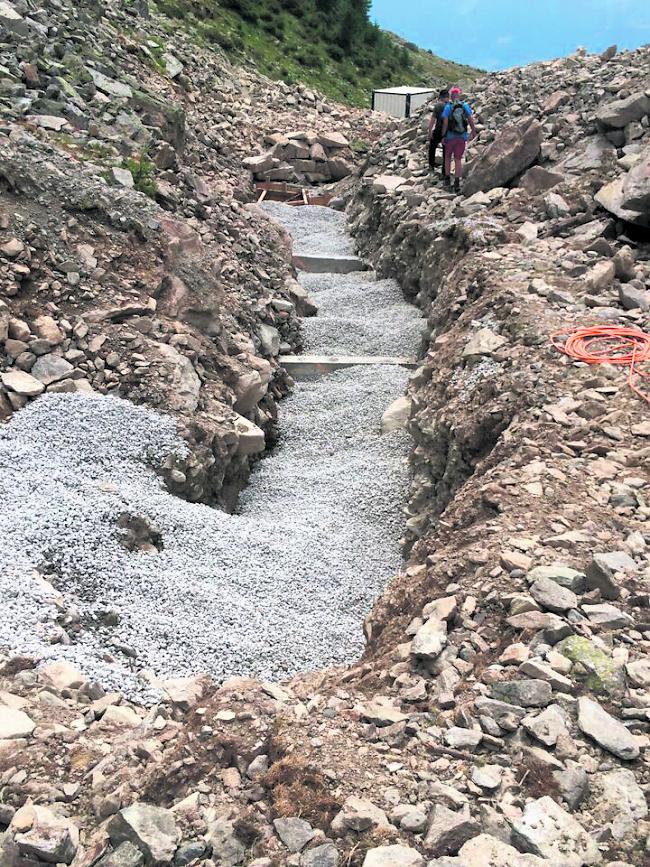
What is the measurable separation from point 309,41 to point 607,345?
133 ft

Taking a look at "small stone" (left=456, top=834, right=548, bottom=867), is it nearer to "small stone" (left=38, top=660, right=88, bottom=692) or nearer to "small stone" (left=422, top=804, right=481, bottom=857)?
"small stone" (left=422, top=804, right=481, bottom=857)

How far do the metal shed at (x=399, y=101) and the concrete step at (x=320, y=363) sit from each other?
23682 mm

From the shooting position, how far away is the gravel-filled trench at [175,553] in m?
5.48

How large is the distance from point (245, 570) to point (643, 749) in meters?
4.23

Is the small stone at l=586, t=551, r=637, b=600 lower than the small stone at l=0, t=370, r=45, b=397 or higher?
lower

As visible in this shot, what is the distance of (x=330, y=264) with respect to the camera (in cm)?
1791

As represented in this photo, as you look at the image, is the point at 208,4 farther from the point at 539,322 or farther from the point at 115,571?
the point at 115,571

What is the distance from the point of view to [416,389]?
33.2 feet

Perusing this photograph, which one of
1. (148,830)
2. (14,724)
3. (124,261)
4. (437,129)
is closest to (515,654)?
(148,830)

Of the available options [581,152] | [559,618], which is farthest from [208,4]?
[559,618]

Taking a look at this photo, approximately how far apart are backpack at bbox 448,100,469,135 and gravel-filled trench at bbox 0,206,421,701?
818 centimetres

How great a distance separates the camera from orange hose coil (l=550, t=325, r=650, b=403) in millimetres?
7051

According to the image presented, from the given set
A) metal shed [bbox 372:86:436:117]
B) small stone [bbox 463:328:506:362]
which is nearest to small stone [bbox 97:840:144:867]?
small stone [bbox 463:328:506:362]

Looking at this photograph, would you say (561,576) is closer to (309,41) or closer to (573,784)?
(573,784)
